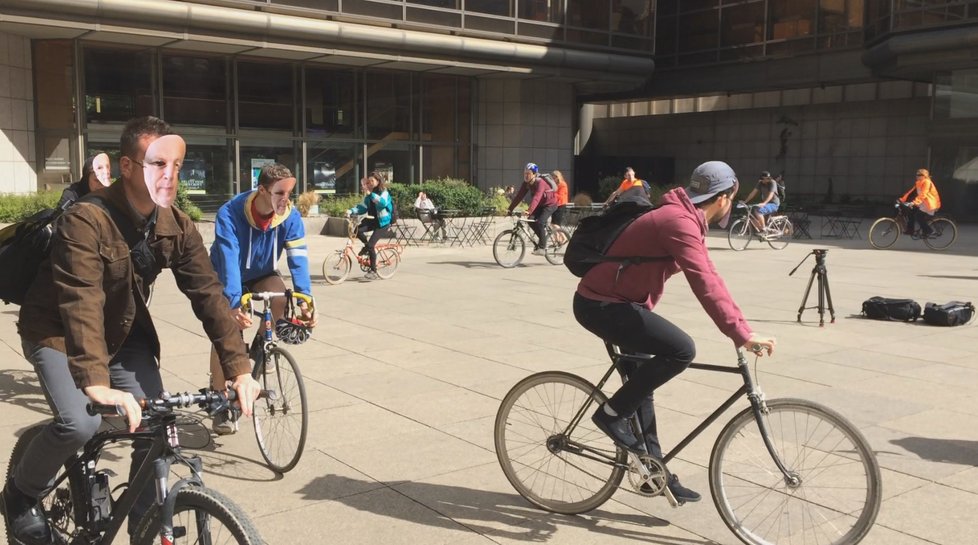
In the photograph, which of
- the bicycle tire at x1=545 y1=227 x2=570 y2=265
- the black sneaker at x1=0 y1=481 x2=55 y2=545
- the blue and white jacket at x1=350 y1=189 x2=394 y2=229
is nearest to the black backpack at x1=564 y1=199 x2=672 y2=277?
the black sneaker at x1=0 y1=481 x2=55 y2=545

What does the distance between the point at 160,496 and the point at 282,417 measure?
259 centimetres

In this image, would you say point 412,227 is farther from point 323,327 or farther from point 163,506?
point 163,506

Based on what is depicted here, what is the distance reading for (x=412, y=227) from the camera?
21.5m

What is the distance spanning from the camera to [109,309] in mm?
3240

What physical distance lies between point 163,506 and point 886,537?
330 cm

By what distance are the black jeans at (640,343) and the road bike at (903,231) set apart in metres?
17.7

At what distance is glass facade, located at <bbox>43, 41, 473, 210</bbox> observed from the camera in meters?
23.3

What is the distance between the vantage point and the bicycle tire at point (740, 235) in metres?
20.2

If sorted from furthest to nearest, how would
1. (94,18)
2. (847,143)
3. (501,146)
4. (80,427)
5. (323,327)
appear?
(847,143) → (501,146) → (94,18) → (323,327) → (80,427)

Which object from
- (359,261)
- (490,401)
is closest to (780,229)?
(359,261)

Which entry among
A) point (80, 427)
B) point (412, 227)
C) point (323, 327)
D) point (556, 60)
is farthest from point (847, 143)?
point (80, 427)

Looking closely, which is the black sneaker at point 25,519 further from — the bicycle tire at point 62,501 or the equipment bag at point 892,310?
the equipment bag at point 892,310

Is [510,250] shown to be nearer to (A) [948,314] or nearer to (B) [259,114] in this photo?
(A) [948,314]

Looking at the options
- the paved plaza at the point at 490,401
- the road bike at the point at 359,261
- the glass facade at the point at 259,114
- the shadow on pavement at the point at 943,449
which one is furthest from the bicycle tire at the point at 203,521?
the glass facade at the point at 259,114
